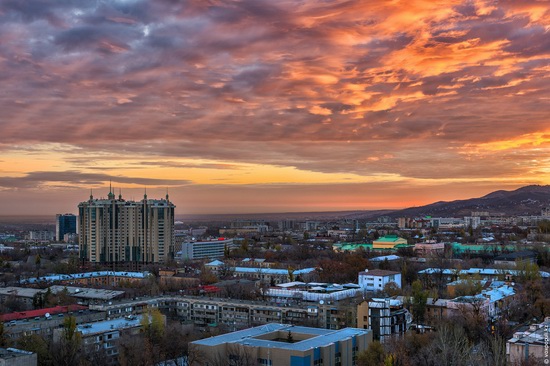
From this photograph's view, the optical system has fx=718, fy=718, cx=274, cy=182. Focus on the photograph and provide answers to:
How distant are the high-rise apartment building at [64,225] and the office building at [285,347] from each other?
77.5 meters

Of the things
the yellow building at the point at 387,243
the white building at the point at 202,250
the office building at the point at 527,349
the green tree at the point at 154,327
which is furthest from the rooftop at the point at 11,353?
the yellow building at the point at 387,243

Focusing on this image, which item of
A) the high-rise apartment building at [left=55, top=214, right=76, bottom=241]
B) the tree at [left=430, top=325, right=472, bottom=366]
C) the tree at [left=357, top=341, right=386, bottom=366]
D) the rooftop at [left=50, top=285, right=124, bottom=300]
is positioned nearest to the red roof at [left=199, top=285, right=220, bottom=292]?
the rooftop at [left=50, top=285, right=124, bottom=300]

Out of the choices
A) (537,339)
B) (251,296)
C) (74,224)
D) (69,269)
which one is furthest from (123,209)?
(74,224)

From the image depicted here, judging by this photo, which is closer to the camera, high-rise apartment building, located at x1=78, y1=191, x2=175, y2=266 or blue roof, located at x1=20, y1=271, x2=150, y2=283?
blue roof, located at x1=20, y1=271, x2=150, y2=283

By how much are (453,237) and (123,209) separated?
114 feet

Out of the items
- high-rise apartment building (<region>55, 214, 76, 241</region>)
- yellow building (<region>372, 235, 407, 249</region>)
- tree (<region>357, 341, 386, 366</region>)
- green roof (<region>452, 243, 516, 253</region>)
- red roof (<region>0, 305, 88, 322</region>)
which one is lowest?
tree (<region>357, 341, 386, 366</region>)

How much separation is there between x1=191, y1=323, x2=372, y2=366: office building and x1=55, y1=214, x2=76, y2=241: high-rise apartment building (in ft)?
254

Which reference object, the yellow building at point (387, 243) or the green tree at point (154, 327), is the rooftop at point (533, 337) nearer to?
the green tree at point (154, 327)

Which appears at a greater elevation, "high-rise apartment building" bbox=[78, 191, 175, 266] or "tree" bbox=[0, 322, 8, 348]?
"high-rise apartment building" bbox=[78, 191, 175, 266]

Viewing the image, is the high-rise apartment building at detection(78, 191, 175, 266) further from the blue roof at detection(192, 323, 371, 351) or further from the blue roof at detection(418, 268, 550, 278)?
the blue roof at detection(192, 323, 371, 351)

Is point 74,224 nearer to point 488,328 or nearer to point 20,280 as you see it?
point 20,280

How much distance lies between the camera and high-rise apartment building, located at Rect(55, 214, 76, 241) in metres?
91.3

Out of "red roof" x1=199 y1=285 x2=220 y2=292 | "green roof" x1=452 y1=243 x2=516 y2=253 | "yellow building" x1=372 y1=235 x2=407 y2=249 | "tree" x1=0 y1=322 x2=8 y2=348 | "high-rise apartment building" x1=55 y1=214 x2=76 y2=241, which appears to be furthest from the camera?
"high-rise apartment building" x1=55 y1=214 x2=76 y2=241

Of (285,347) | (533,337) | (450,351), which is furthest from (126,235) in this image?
(533,337)
